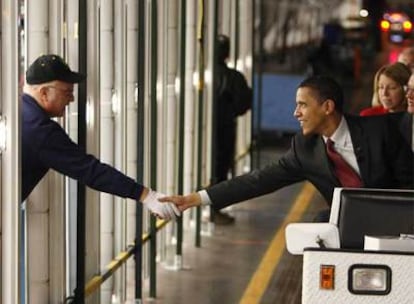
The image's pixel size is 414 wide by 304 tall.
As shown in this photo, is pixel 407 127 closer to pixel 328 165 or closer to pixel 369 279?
pixel 328 165

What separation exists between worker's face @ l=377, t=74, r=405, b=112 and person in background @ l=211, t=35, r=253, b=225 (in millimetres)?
3776

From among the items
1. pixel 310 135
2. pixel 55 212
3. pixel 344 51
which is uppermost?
pixel 310 135

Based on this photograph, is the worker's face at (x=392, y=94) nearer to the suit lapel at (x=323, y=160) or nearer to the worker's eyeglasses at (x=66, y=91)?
the suit lapel at (x=323, y=160)

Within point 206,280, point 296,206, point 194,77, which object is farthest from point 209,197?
point 296,206

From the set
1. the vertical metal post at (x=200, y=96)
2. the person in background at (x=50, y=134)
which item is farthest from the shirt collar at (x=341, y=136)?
the vertical metal post at (x=200, y=96)

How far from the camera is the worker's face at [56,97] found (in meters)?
7.40

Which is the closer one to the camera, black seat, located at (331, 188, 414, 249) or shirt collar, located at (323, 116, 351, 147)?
black seat, located at (331, 188, 414, 249)

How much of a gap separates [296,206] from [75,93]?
7.42m

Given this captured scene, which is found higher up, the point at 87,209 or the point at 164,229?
the point at 87,209

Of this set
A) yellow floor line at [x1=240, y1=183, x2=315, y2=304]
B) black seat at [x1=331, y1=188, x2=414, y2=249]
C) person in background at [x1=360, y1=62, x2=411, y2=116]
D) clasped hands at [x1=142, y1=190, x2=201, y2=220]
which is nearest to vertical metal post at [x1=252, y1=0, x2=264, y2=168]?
yellow floor line at [x1=240, y1=183, x2=315, y2=304]

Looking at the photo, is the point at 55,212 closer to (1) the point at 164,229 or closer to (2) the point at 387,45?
(1) the point at 164,229

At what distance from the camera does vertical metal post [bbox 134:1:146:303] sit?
927 centimetres

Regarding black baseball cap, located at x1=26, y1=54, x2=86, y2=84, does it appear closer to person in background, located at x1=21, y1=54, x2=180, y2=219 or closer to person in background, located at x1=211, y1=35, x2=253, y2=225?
person in background, located at x1=21, y1=54, x2=180, y2=219

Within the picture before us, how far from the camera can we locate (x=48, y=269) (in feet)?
25.5
